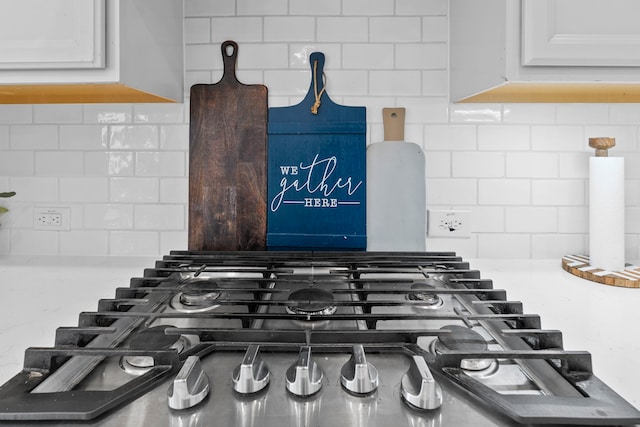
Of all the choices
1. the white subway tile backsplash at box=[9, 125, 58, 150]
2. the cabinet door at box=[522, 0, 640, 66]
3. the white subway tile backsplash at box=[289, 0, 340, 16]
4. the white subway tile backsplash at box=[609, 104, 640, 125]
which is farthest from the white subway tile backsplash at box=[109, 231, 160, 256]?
the white subway tile backsplash at box=[609, 104, 640, 125]

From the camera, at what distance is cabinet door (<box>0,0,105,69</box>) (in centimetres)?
89

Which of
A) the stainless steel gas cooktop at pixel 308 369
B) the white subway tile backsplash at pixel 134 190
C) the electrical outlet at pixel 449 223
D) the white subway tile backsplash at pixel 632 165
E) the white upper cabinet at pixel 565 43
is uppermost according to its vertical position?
the white upper cabinet at pixel 565 43

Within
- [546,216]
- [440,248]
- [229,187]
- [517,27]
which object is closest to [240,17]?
[229,187]

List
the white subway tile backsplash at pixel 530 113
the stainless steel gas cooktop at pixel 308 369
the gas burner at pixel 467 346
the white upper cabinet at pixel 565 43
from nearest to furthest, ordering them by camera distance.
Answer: the stainless steel gas cooktop at pixel 308 369 → the gas burner at pixel 467 346 → the white upper cabinet at pixel 565 43 → the white subway tile backsplash at pixel 530 113

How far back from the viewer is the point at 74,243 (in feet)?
4.19

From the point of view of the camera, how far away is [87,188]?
1.26m

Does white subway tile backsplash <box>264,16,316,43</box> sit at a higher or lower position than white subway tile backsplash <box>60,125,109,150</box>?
higher

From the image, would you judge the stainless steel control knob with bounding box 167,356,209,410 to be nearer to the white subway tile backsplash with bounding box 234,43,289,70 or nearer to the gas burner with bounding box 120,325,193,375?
the gas burner with bounding box 120,325,193,375

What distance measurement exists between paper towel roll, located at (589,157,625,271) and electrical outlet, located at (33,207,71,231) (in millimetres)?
1543

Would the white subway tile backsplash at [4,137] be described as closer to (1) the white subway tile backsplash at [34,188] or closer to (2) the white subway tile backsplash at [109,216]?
(1) the white subway tile backsplash at [34,188]

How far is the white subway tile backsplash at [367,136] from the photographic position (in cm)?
121

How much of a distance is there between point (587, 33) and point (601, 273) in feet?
1.92

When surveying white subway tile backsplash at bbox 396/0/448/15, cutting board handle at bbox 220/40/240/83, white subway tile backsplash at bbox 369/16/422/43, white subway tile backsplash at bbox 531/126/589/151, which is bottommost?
white subway tile backsplash at bbox 531/126/589/151

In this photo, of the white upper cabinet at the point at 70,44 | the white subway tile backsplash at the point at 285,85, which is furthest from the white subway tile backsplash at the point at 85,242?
the white subway tile backsplash at the point at 285,85
